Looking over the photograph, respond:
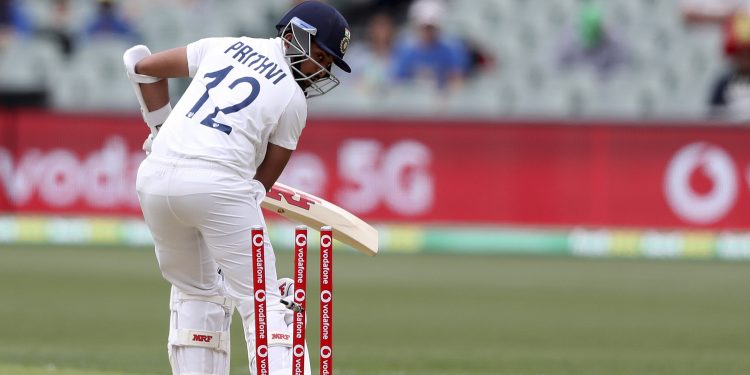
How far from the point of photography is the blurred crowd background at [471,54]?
1224 centimetres

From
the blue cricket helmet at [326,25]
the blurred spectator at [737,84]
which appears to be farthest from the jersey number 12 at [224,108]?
the blurred spectator at [737,84]

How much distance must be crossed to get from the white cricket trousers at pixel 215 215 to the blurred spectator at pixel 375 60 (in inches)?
331

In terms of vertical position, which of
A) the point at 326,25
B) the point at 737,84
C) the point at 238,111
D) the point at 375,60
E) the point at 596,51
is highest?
the point at 596,51

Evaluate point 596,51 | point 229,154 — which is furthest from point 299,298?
point 596,51

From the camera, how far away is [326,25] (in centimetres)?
430

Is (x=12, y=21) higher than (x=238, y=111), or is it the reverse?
(x=12, y=21)

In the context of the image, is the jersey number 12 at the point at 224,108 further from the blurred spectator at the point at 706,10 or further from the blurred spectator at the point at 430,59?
the blurred spectator at the point at 706,10

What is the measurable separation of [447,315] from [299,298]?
4491mm

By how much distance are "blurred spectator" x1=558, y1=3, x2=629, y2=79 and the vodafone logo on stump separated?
1.93 metres

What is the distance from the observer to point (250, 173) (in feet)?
13.9

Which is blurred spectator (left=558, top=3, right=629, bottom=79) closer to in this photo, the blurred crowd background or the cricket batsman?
the blurred crowd background

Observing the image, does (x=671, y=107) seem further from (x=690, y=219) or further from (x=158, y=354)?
(x=158, y=354)

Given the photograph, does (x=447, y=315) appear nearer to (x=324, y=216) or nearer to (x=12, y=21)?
(x=324, y=216)

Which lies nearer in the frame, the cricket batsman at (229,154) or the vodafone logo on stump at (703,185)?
the cricket batsman at (229,154)
